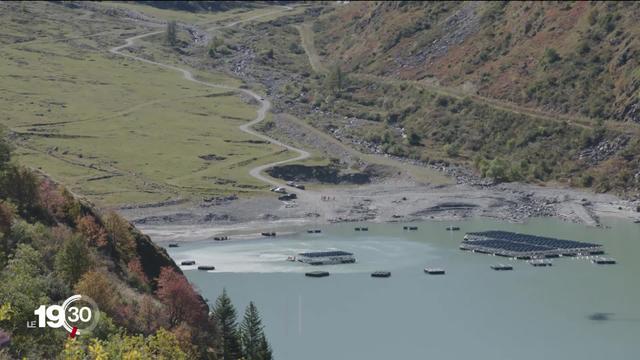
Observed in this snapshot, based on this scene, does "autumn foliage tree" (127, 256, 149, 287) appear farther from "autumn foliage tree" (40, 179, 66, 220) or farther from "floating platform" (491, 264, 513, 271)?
"floating platform" (491, 264, 513, 271)

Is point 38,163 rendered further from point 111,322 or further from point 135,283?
point 111,322

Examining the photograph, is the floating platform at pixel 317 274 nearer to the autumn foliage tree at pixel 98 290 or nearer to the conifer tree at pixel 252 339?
the conifer tree at pixel 252 339

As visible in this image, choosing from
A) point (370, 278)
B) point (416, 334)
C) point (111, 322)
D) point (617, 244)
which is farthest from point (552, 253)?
point (111, 322)

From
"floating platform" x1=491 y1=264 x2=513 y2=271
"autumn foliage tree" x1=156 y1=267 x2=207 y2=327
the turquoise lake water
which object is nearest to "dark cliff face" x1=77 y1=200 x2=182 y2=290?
"autumn foliage tree" x1=156 y1=267 x2=207 y2=327

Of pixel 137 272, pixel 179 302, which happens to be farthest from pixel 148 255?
pixel 179 302

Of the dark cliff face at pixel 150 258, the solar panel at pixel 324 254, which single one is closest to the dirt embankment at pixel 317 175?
the solar panel at pixel 324 254
